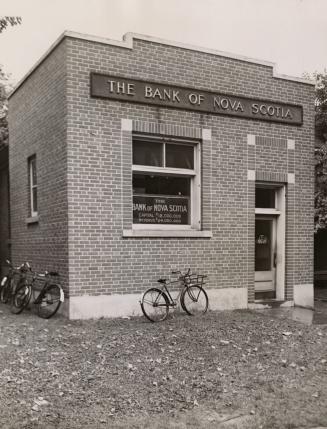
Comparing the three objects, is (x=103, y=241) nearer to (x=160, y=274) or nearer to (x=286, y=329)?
(x=160, y=274)

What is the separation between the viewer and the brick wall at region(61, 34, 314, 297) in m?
9.70

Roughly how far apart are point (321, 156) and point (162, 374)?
37.2 ft

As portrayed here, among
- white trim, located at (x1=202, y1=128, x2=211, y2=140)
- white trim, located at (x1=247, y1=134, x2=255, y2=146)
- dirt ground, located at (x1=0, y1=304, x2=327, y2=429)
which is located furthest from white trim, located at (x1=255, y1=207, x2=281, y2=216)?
dirt ground, located at (x1=0, y1=304, x2=327, y2=429)

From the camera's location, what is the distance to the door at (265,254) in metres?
12.1

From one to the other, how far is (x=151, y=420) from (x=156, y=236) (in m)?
5.44

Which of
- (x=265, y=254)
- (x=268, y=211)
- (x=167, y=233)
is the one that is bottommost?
(x=265, y=254)

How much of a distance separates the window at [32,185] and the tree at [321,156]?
8.89 metres

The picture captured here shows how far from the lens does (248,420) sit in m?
5.24

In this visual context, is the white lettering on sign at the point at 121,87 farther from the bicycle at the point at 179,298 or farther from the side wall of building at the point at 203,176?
the bicycle at the point at 179,298

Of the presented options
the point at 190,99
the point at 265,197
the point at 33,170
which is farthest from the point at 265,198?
the point at 33,170

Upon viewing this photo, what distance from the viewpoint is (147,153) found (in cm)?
1055

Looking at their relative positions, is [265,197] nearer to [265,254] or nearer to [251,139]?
[265,254]

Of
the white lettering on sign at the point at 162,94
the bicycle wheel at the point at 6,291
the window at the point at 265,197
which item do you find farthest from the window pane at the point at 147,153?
the bicycle wheel at the point at 6,291

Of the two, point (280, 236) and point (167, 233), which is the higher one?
point (167, 233)
